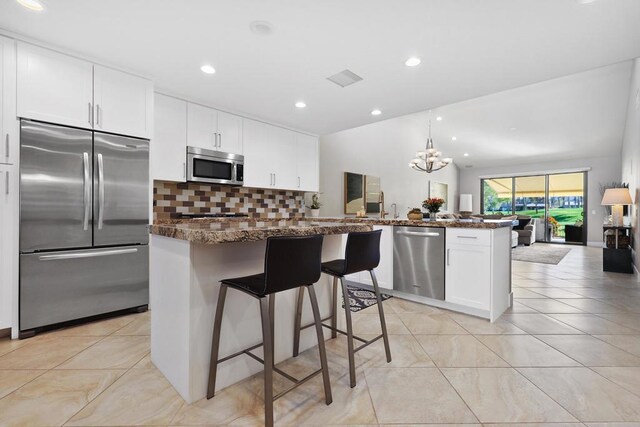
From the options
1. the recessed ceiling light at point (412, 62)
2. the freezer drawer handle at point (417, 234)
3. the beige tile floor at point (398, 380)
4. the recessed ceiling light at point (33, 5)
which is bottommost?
the beige tile floor at point (398, 380)

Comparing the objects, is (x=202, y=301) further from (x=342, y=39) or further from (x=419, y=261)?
(x=419, y=261)

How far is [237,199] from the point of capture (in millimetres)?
4363

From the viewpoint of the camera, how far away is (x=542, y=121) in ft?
22.7

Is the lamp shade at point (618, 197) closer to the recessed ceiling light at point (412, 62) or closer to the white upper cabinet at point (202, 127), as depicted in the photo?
the recessed ceiling light at point (412, 62)

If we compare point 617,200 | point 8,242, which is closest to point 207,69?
point 8,242

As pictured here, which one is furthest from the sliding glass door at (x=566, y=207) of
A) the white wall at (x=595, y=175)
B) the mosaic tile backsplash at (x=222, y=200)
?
the mosaic tile backsplash at (x=222, y=200)

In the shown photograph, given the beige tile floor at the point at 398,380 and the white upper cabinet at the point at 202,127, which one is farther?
the white upper cabinet at the point at 202,127

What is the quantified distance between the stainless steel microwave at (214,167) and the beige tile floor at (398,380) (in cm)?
170

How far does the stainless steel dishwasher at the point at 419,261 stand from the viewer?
3.09 metres

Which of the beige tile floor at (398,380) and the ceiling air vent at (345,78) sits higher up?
the ceiling air vent at (345,78)

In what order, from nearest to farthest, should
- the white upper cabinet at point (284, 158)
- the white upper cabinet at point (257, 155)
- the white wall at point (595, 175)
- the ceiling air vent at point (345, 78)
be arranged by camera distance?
the ceiling air vent at point (345, 78) → the white upper cabinet at point (257, 155) → the white upper cabinet at point (284, 158) → the white wall at point (595, 175)

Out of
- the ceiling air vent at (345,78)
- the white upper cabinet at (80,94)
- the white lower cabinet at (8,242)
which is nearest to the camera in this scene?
the white lower cabinet at (8,242)

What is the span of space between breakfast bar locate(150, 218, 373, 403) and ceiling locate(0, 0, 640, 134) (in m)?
1.45

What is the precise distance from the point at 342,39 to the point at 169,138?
226cm
